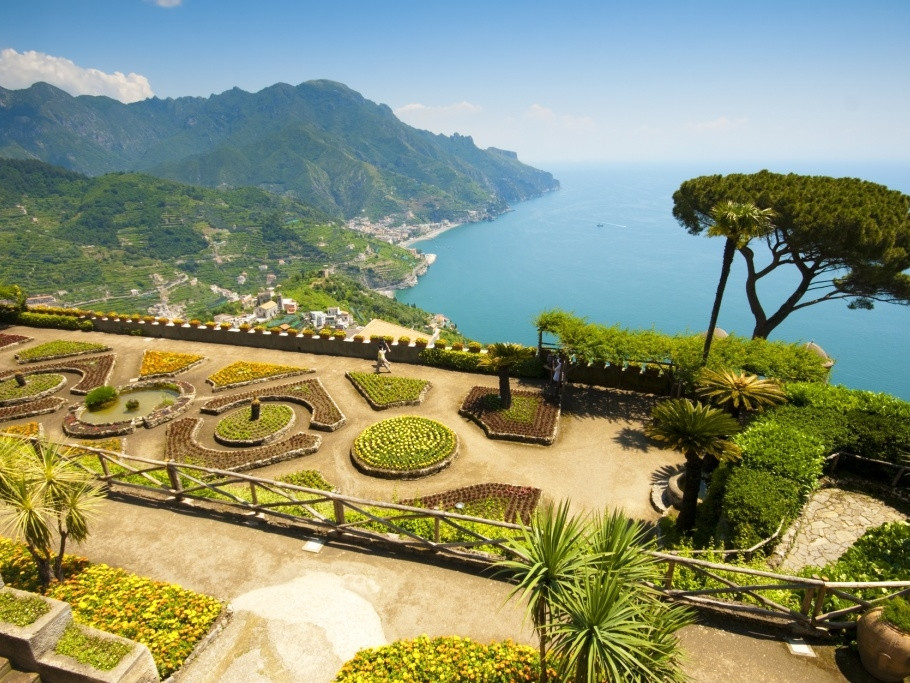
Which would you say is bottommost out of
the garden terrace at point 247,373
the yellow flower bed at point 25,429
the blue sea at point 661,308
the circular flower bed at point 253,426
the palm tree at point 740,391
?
the blue sea at point 661,308

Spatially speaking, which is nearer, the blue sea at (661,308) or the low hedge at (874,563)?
the low hedge at (874,563)

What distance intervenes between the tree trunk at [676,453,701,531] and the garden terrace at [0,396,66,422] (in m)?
26.9

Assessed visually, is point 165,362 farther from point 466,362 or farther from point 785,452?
point 785,452

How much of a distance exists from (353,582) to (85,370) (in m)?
23.7

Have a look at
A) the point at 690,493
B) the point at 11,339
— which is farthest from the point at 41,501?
the point at 11,339

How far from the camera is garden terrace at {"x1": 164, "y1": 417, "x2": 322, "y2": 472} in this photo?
17.8 meters

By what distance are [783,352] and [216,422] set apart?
25026 millimetres

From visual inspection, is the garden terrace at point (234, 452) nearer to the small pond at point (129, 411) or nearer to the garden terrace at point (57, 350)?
the small pond at point (129, 411)

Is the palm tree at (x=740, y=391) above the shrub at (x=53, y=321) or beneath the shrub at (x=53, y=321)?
above

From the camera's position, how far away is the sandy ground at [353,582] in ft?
28.6

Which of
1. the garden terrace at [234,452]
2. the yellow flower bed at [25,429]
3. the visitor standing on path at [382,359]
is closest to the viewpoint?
the garden terrace at [234,452]

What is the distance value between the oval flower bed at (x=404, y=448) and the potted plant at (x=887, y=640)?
483 inches

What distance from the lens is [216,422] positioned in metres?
20.9

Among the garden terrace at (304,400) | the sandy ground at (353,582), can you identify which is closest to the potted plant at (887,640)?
the sandy ground at (353,582)
